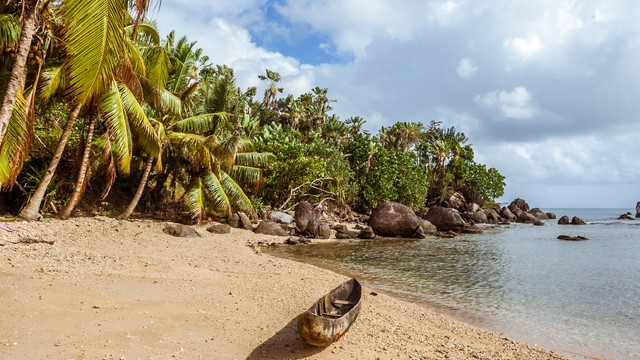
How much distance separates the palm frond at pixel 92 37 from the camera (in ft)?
24.3

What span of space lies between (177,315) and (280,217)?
21.7 metres

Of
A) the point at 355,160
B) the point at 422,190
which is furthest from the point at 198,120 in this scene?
the point at 422,190

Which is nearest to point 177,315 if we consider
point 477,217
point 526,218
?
point 477,217

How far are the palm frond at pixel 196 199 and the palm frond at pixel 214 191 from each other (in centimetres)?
37

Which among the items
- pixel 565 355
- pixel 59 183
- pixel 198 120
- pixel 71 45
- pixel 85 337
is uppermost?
pixel 198 120

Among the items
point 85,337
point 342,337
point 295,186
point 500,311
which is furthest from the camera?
point 295,186

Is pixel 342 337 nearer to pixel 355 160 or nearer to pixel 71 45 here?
pixel 71 45

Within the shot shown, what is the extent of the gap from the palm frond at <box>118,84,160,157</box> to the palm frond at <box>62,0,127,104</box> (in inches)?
319

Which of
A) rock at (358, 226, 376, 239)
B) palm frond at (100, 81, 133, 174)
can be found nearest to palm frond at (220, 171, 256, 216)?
palm frond at (100, 81, 133, 174)

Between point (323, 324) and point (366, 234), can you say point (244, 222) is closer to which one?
point (366, 234)

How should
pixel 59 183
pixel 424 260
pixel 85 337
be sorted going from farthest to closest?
pixel 424 260 < pixel 59 183 < pixel 85 337

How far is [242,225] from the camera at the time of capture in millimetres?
24672

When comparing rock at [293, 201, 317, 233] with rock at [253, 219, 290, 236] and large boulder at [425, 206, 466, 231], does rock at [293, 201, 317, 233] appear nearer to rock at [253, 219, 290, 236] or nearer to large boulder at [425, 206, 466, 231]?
rock at [253, 219, 290, 236]

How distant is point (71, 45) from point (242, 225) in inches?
703
